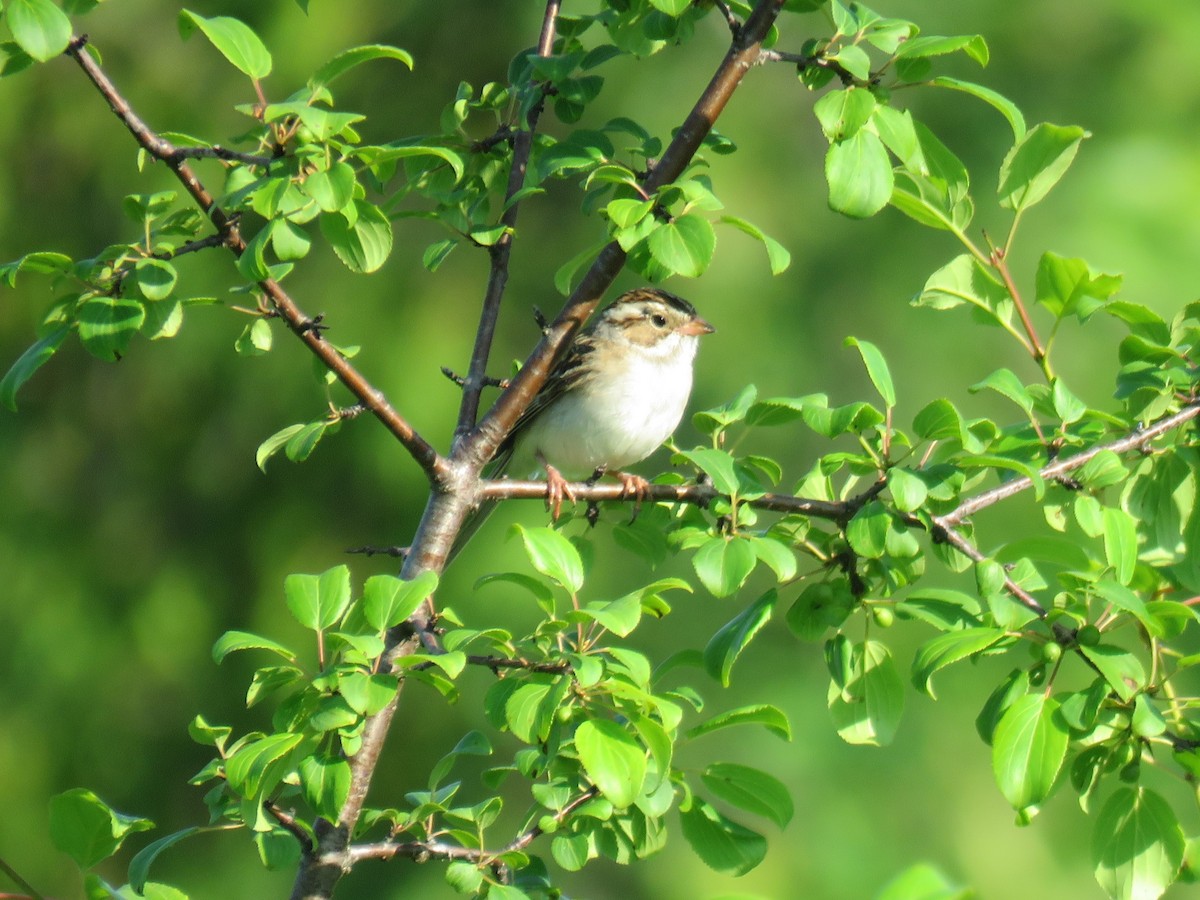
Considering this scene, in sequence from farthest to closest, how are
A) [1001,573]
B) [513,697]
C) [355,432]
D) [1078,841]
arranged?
[355,432] → [1078,841] → [1001,573] → [513,697]

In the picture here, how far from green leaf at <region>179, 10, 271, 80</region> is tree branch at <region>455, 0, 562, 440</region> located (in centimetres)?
62

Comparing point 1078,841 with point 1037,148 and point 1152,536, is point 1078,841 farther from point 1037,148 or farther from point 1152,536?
point 1037,148

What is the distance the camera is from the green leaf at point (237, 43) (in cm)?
229

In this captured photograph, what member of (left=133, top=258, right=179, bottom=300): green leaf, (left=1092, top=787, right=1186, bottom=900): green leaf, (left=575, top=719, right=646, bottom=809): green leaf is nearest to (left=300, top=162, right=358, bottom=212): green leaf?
(left=133, top=258, right=179, bottom=300): green leaf

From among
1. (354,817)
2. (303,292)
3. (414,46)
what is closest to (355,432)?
(303,292)

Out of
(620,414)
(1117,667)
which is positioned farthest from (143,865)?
(620,414)

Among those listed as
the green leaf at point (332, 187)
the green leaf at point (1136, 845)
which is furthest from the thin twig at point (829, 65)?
the green leaf at point (1136, 845)

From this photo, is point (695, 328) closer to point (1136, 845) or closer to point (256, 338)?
point (256, 338)

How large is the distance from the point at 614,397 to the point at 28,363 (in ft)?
9.13

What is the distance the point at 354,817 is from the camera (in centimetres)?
250

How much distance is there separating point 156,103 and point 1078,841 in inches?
201

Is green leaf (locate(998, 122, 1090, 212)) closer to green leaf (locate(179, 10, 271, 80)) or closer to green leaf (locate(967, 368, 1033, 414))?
green leaf (locate(967, 368, 1033, 414))

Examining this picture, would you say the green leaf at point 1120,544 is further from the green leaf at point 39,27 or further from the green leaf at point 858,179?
the green leaf at point 39,27

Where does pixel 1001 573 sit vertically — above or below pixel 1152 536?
above
